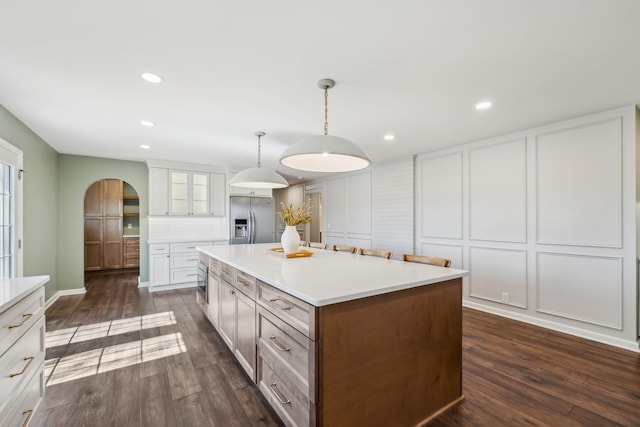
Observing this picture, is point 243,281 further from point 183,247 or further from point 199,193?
point 199,193

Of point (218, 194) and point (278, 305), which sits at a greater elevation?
point (218, 194)

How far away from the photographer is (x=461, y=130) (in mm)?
3547

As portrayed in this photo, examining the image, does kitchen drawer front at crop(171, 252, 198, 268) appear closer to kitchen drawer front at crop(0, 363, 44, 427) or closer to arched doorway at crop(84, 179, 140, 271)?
arched doorway at crop(84, 179, 140, 271)

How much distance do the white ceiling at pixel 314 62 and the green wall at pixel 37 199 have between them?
25 cm

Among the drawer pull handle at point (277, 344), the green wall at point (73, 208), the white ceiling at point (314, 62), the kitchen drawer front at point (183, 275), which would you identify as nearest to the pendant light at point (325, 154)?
the white ceiling at point (314, 62)

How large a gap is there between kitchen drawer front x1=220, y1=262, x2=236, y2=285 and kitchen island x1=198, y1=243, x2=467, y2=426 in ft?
0.98

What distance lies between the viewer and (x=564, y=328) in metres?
3.19

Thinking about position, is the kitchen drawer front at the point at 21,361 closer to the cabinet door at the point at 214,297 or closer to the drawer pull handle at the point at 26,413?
the drawer pull handle at the point at 26,413

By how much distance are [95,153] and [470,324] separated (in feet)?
20.4

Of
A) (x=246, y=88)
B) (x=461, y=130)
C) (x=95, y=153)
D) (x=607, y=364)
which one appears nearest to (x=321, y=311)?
(x=246, y=88)

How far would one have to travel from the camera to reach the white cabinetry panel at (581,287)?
9.48 ft

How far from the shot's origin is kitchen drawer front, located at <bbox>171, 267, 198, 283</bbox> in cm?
527

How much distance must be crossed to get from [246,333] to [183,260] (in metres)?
3.76

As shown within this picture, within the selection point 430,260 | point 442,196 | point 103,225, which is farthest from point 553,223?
point 103,225
